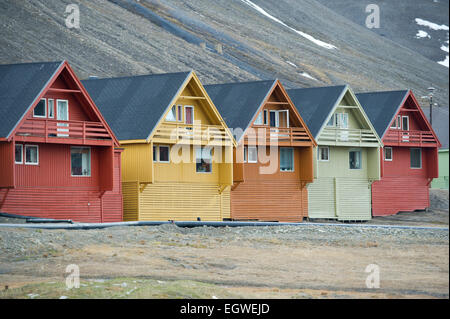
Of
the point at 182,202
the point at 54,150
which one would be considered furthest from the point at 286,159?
the point at 54,150

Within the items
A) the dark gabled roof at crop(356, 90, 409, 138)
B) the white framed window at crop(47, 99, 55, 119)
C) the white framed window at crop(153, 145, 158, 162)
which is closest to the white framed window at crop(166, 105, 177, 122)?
the white framed window at crop(153, 145, 158, 162)

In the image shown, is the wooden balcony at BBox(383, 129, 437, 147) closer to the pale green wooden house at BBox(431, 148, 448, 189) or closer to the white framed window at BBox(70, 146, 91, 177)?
the pale green wooden house at BBox(431, 148, 448, 189)

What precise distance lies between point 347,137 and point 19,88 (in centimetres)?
2274

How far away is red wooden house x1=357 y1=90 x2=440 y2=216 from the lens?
2534 inches

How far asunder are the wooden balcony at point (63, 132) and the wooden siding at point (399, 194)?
22.5 m

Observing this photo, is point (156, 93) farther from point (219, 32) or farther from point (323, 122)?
point (219, 32)

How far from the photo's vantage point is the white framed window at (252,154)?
56.6 m

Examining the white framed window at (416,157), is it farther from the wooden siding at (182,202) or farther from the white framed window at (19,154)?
the white framed window at (19,154)

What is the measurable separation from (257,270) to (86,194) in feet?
59.1

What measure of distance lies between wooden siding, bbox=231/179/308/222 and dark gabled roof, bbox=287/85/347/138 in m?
3.80

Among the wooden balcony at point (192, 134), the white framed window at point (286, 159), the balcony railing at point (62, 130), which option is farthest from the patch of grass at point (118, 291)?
the white framed window at point (286, 159)

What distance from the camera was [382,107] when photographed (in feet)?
215

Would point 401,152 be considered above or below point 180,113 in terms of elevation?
below

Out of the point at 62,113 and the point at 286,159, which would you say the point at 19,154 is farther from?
the point at 286,159
